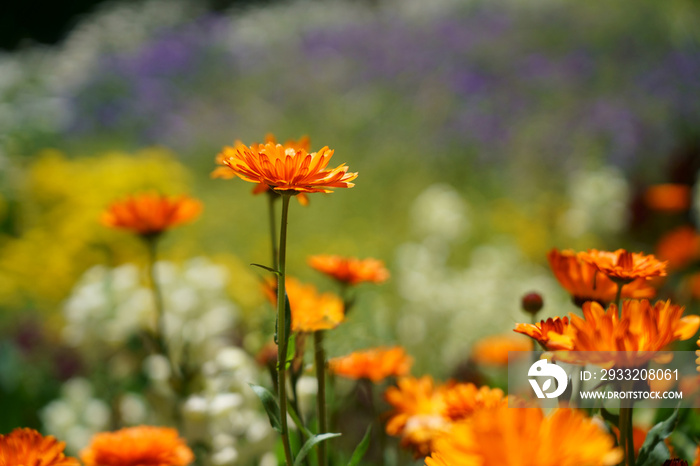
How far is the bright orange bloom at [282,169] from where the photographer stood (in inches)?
21.4

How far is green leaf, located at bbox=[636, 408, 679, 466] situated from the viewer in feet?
1.86

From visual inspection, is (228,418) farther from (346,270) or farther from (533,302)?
(533,302)

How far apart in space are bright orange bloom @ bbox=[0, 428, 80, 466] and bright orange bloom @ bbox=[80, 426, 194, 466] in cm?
7

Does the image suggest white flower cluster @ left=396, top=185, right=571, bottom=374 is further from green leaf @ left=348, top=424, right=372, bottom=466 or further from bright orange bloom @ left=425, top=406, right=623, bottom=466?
bright orange bloom @ left=425, top=406, right=623, bottom=466

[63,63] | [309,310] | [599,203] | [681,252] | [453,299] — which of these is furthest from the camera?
[63,63]

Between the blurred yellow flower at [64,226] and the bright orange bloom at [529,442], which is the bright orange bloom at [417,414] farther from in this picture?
the blurred yellow flower at [64,226]

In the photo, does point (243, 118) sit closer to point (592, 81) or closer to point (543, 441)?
point (592, 81)

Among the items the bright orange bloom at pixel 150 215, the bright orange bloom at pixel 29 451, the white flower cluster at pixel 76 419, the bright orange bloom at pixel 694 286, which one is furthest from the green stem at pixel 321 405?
the bright orange bloom at pixel 694 286

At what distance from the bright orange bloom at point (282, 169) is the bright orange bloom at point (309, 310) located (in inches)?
6.7

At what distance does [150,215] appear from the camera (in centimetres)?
97

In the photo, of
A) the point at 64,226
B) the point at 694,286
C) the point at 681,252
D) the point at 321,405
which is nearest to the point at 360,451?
the point at 321,405

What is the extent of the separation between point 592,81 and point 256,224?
3.16 m

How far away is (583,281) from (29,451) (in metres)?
0.58

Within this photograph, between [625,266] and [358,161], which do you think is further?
[358,161]
